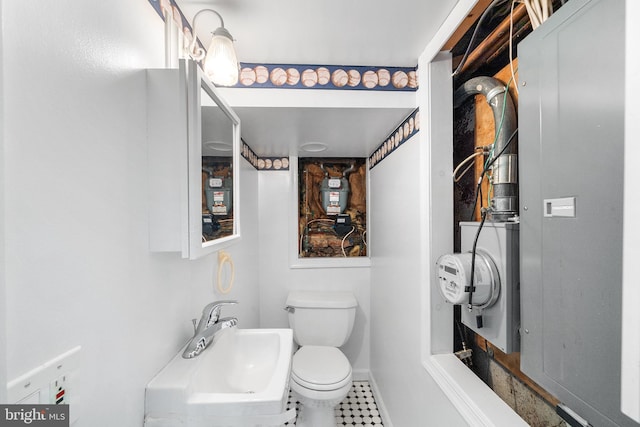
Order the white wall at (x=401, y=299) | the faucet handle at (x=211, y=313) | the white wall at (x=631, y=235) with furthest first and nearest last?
the white wall at (x=401, y=299) → the faucet handle at (x=211, y=313) → the white wall at (x=631, y=235)

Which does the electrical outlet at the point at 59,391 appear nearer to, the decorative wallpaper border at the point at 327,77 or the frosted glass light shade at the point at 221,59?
the frosted glass light shade at the point at 221,59

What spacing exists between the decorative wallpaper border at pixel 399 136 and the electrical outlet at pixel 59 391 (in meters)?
1.36

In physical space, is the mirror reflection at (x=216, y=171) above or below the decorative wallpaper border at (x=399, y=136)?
below

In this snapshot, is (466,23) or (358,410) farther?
(358,410)

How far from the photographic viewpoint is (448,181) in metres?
1.12

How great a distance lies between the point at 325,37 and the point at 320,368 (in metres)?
1.73

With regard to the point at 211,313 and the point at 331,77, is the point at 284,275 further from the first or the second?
the point at 331,77

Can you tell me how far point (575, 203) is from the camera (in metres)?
0.52

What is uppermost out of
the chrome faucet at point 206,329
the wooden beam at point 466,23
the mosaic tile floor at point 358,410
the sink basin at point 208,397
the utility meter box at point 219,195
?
the wooden beam at point 466,23

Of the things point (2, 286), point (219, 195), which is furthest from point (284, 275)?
point (2, 286)

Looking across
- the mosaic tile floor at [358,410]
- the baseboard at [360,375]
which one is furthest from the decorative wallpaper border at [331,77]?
the baseboard at [360,375]

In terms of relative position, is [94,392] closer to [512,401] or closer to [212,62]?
[212,62]

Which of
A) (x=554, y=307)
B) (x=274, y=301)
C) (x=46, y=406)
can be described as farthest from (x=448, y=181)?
(x=274, y=301)

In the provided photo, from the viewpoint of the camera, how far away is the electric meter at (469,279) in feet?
2.65
